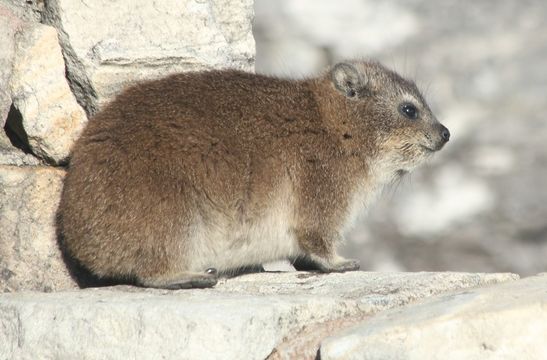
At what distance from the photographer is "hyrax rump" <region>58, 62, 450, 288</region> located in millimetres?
7340

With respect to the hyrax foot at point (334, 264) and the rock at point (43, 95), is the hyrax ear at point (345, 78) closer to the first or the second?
the hyrax foot at point (334, 264)

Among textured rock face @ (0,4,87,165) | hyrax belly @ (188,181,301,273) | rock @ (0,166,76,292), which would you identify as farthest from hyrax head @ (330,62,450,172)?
rock @ (0,166,76,292)

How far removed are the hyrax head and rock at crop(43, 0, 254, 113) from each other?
0.78m

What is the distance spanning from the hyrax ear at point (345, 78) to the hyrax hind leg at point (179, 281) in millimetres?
1954

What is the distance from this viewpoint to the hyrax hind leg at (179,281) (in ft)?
24.3

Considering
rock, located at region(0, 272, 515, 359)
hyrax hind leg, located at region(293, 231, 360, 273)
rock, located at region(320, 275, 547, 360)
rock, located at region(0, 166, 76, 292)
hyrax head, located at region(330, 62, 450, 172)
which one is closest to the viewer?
rock, located at region(320, 275, 547, 360)

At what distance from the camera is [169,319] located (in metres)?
6.43

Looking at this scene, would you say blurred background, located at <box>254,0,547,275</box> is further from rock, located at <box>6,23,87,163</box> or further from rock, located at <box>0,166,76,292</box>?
rock, located at <box>0,166,76,292</box>

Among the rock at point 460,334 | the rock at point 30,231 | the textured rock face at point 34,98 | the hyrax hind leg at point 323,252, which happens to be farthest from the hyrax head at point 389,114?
the rock at point 460,334

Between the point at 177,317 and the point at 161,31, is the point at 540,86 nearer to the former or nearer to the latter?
the point at 161,31

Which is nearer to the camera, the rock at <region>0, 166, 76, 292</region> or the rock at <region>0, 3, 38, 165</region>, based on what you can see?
the rock at <region>0, 166, 76, 292</region>

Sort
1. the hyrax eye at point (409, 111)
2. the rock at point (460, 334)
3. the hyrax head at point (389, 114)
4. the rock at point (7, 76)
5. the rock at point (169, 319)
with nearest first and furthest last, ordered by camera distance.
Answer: the rock at point (460, 334) < the rock at point (169, 319) < the rock at point (7, 76) < the hyrax head at point (389, 114) < the hyrax eye at point (409, 111)

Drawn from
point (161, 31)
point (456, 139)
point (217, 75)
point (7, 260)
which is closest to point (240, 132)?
point (217, 75)

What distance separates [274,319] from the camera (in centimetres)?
648
